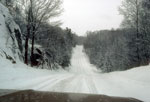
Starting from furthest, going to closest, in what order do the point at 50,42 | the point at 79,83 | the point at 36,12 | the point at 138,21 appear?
the point at 50,42 → the point at 138,21 → the point at 36,12 → the point at 79,83

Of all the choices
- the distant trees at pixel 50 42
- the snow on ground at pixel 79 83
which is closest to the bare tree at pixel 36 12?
the distant trees at pixel 50 42

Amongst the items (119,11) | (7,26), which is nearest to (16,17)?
(7,26)

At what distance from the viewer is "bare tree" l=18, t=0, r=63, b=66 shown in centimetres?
1806

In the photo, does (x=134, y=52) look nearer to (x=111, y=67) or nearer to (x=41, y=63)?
(x=41, y=63)

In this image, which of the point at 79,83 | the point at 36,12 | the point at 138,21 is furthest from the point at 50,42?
the point at 79,83

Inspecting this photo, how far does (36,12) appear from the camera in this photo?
18.7 meters

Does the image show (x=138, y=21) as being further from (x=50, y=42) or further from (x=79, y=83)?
(x=79, y=83)

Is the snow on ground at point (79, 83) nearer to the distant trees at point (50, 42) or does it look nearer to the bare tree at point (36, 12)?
the bare tree at point (36, 12)

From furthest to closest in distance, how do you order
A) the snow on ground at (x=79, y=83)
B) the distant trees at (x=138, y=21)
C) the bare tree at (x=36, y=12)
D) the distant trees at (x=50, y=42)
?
the distant trees at (x=138, y=21) < the distant trees at (x=50, y=42) < the bare tree at (x=36, y=12) < the snow on ground at (x=79, y=83)

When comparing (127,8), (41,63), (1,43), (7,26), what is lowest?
(41,63)

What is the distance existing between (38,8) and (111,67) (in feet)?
104

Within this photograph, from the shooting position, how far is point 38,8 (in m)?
18.7

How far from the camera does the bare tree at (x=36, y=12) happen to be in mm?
18062

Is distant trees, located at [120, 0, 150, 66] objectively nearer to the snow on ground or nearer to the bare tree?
the bare tree
